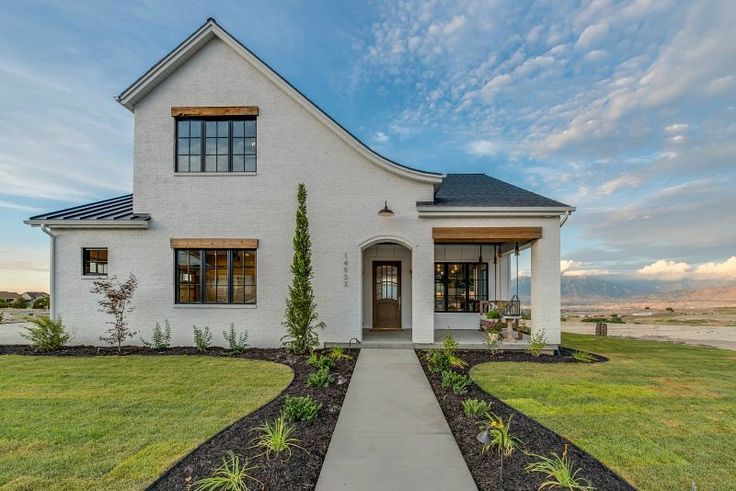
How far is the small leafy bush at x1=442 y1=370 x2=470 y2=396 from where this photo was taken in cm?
589

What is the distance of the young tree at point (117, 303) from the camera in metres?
9.48

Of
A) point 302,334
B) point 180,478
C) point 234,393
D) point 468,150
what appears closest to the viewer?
point 180,478

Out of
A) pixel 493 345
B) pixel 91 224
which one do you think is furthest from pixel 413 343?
pixel 91 224

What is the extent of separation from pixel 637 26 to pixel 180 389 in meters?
15.1

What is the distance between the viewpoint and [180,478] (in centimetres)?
338

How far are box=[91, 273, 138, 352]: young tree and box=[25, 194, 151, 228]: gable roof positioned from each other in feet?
5.00

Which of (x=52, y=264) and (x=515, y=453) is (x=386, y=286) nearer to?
(x=515, y=453)

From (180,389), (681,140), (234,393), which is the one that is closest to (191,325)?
(180,389)

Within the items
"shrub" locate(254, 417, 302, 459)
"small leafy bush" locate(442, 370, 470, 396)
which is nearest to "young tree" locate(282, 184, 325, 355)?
"small leafy bush" locate(442, 370, 470, 396)

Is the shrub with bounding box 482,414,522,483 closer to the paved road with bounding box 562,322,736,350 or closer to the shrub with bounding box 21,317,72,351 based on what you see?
the shrub with bounding box 21,317,72,351

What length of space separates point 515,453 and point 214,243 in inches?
352

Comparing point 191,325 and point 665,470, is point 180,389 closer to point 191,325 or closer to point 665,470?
point 191,325

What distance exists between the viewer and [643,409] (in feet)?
17.9

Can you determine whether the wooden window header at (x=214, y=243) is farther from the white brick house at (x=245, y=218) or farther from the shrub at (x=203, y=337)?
the shrub at (x=203, y=337)
